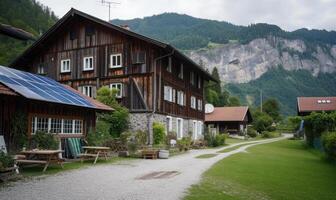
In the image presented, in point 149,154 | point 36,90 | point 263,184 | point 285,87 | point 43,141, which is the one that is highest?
point 285,87

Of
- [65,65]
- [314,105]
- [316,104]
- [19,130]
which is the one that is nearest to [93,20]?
A: [65,65]

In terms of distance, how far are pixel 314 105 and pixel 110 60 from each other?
3421 centimetres

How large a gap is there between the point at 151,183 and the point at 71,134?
8.92 metres

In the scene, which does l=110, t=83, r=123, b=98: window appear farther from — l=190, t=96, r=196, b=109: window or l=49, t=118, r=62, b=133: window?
l=49, t=118, r=62, b=133: window

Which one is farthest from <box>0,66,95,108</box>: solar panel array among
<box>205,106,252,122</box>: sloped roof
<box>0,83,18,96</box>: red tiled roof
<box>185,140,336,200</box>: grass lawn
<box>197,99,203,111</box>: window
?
<box>205,106,252,122</box>: sloped roof

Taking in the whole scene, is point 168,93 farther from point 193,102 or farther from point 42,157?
point 42,157

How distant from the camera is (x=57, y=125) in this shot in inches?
718

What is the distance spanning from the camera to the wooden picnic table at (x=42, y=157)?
1377 cm

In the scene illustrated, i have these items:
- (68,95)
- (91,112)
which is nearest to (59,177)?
(68,95)

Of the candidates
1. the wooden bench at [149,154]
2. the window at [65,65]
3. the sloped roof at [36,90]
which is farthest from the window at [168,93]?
the sloped roof at [36,90]

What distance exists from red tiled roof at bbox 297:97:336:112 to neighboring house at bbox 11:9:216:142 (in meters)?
24.6

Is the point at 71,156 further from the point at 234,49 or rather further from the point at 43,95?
the point at 234,49

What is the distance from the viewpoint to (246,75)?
189500 millimetres

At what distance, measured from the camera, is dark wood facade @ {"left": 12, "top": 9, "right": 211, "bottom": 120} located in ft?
91.5
